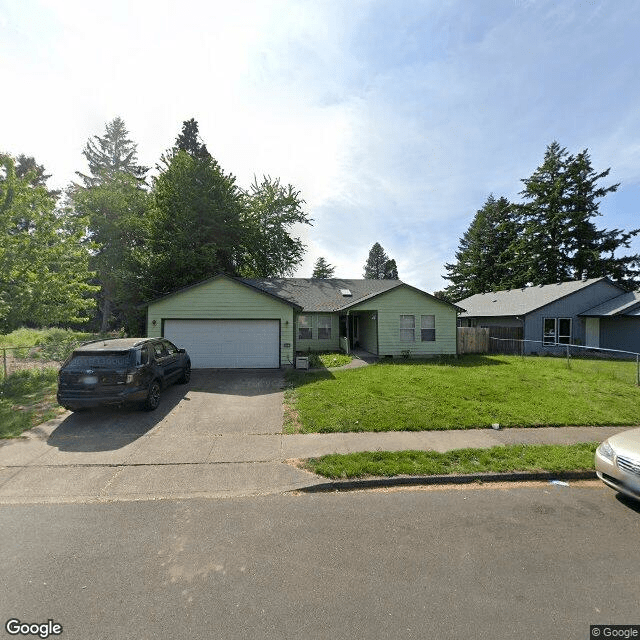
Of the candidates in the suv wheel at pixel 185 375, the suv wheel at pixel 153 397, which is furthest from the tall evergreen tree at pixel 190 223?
the suv wheel at pixel 153 397

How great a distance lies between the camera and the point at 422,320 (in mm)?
17219

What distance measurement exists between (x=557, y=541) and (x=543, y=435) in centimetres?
358

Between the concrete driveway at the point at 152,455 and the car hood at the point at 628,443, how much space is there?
428 cm

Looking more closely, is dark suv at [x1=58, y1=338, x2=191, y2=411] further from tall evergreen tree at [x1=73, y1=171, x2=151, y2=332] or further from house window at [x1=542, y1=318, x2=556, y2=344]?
house window at [x1=542, y1=318, x2=556, y2=344]

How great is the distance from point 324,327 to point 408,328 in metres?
5.49

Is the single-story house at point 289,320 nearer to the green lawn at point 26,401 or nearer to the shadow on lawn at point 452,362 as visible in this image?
the shadow on lawn at point 452,362

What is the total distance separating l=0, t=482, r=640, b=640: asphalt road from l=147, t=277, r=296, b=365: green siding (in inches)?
406

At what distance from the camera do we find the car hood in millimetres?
4134

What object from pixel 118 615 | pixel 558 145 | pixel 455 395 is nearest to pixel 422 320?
pixel 455 395

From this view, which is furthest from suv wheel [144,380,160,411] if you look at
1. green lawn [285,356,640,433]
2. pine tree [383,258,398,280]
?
pine tree [383,258,398,280]

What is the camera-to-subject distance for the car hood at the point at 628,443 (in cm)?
413

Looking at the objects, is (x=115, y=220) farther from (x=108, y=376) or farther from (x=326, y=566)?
(x=326, y=566)

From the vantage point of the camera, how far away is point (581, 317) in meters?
20.9

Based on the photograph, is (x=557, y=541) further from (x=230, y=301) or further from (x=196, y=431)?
(x=230, y=301)
